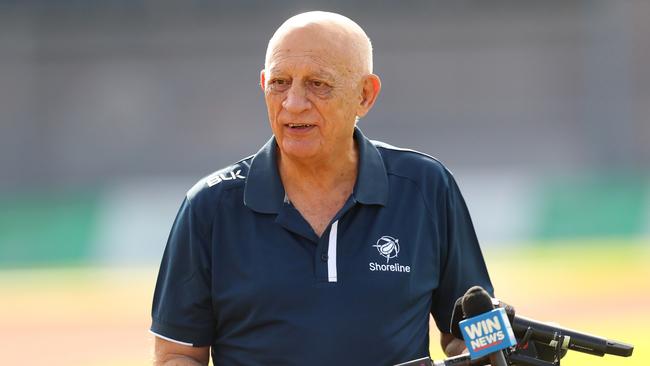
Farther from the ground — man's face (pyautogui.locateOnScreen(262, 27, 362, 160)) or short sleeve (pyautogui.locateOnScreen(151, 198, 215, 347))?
man's face (pyautogui.locateOnScreen(262, 27, 362, 160))

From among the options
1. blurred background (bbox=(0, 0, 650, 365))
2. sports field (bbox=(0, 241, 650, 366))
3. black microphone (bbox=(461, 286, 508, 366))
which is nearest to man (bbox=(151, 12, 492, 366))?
black microphone (bbox=(461, 286, 508, 366))

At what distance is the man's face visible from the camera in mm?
3424

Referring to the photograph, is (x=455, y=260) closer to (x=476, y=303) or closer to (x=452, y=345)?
(x=452, y=345)

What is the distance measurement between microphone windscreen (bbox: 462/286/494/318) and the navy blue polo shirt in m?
0.78

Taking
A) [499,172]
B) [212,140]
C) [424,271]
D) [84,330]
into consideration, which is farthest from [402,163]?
[212,140]

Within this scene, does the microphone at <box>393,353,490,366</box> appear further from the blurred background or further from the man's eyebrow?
the blurred background

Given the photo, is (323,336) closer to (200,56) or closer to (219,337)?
(219,337)

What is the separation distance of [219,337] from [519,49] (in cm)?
2333

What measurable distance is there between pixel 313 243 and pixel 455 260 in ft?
1.56

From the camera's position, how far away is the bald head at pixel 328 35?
11.3ft

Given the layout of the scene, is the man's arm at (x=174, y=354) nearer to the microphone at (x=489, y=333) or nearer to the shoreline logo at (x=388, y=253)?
the shoreline logo at (x=388, y=253)

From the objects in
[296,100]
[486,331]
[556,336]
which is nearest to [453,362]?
[486,331]

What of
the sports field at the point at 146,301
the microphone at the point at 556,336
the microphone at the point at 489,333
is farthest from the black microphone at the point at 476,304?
the sports field at the point at 146,301

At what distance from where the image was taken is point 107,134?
2605cm
